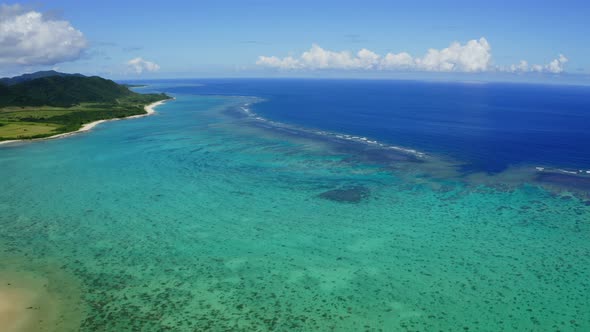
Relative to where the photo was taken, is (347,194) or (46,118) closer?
(347,194)

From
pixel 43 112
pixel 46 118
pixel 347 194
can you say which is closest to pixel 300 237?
pixel 347 194

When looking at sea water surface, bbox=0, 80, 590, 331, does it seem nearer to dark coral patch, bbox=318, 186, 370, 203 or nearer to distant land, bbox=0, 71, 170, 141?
dark coral patch, bbox=318, 186, 370, 203

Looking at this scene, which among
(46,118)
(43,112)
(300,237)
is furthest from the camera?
(43,112)

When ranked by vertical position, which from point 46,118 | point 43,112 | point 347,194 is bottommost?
point 347,194

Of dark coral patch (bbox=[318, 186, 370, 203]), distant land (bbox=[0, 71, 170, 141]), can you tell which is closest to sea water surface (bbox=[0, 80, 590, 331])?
dark coral patch (bbox=[318, 186, 370, 203])

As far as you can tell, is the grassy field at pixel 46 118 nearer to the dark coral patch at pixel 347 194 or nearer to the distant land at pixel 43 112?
the distant land at pixel 43 112

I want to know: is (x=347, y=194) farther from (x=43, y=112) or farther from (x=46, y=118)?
(x=43, y=112)
